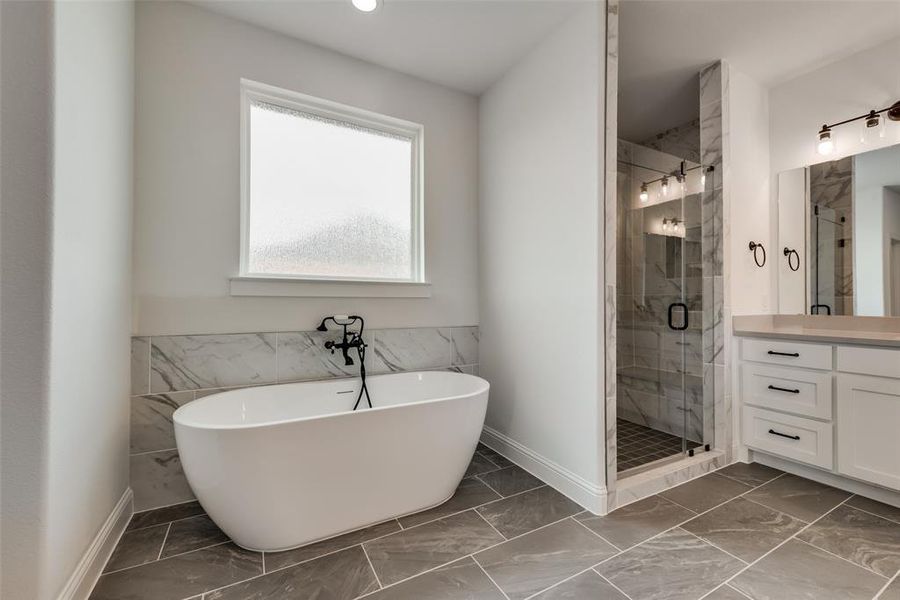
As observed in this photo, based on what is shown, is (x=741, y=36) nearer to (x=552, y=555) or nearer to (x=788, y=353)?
(x=788, y=353)

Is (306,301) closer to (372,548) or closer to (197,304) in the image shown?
(197,304)

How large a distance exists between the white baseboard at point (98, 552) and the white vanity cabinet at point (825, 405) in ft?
10.9

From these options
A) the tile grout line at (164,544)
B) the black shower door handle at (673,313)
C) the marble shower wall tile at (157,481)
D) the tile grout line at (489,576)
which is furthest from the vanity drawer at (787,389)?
the marble shower wall tile at (157,481)

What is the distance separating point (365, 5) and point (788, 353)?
3064 millimetres

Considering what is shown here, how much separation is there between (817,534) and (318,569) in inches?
83.4

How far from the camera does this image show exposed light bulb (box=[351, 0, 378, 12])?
6.15 feet

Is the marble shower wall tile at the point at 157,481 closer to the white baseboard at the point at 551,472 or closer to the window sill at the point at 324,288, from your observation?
the window sill at the point at 324,288

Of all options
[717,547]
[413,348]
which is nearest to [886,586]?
[717,547]

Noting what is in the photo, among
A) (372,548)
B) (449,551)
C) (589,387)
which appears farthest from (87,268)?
(589,387)

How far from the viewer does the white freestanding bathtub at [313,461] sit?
4.46 ft

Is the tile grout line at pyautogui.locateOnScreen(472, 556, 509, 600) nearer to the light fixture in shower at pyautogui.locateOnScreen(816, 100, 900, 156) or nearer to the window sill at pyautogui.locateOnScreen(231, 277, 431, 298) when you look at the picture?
the window sill at pyautogui.locateOnScreen(231, 277, 431, 298)

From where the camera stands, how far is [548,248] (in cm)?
212

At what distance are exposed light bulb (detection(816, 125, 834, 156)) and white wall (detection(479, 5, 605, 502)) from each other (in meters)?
1.70

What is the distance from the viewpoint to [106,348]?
4.83ft
